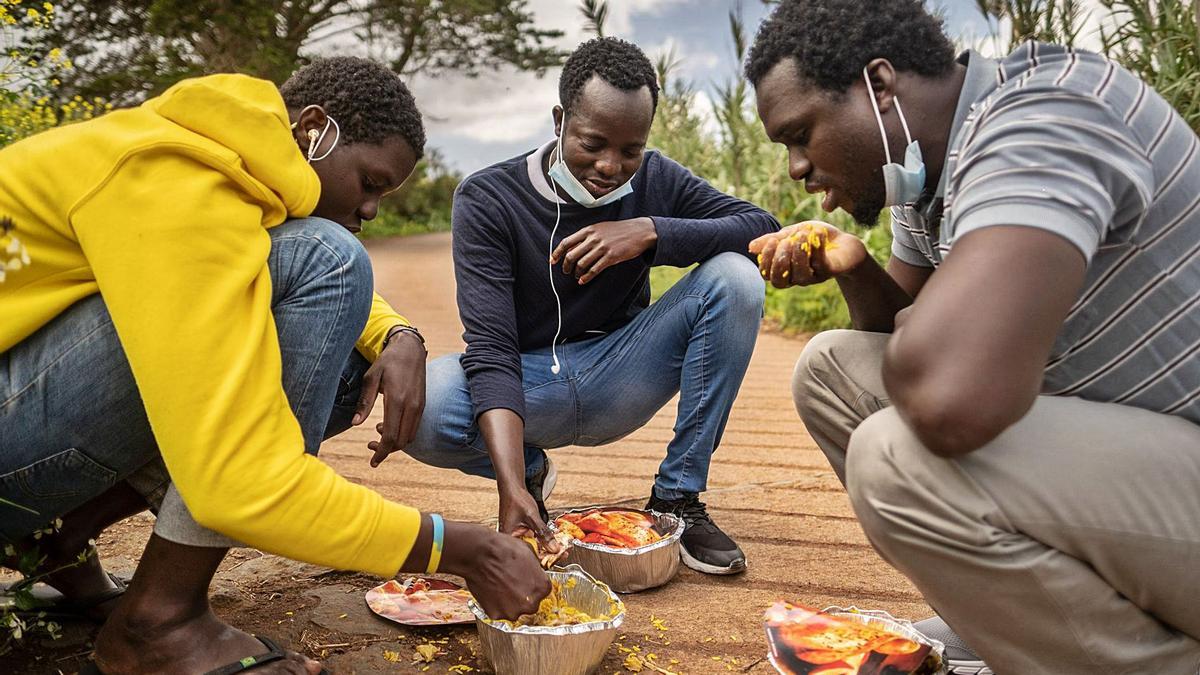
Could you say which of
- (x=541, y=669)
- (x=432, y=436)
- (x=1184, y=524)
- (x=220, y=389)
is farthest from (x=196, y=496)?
(x=1184, y=524)

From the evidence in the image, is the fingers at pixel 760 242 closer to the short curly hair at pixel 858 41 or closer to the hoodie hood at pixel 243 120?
the short curly hair at pixel 858 41

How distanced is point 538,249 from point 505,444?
0.58 m

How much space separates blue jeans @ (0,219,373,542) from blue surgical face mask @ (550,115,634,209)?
2.83ft

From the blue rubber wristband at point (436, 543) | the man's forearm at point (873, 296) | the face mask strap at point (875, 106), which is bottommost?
the blue rubber wristband at point (436, 543)

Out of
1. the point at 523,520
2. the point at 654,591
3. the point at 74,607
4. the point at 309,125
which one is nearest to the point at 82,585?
the point at 74,607

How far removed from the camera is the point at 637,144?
2430 mm

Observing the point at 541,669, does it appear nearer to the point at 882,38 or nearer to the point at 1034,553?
the point at 1034,553

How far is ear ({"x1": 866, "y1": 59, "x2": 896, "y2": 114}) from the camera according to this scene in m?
1.57

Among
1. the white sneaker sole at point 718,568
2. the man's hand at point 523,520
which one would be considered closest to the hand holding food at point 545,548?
the man's hand at point 523,520

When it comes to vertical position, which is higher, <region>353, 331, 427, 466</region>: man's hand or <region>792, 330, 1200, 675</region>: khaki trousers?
<region>792, 330, 1200, 675</region>: khaki trousers

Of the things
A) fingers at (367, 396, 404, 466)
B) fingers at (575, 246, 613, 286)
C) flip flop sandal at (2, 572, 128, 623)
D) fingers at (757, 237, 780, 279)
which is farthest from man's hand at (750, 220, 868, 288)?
flip flop sandal at (2, 572, 128, 623)

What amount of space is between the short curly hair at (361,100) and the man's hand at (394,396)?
446 millimetres

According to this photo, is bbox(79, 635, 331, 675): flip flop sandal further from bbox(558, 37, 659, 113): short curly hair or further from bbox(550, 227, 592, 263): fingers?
bbox(558, 37, 659, 113): short curly hair

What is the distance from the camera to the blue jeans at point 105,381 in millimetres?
1466
